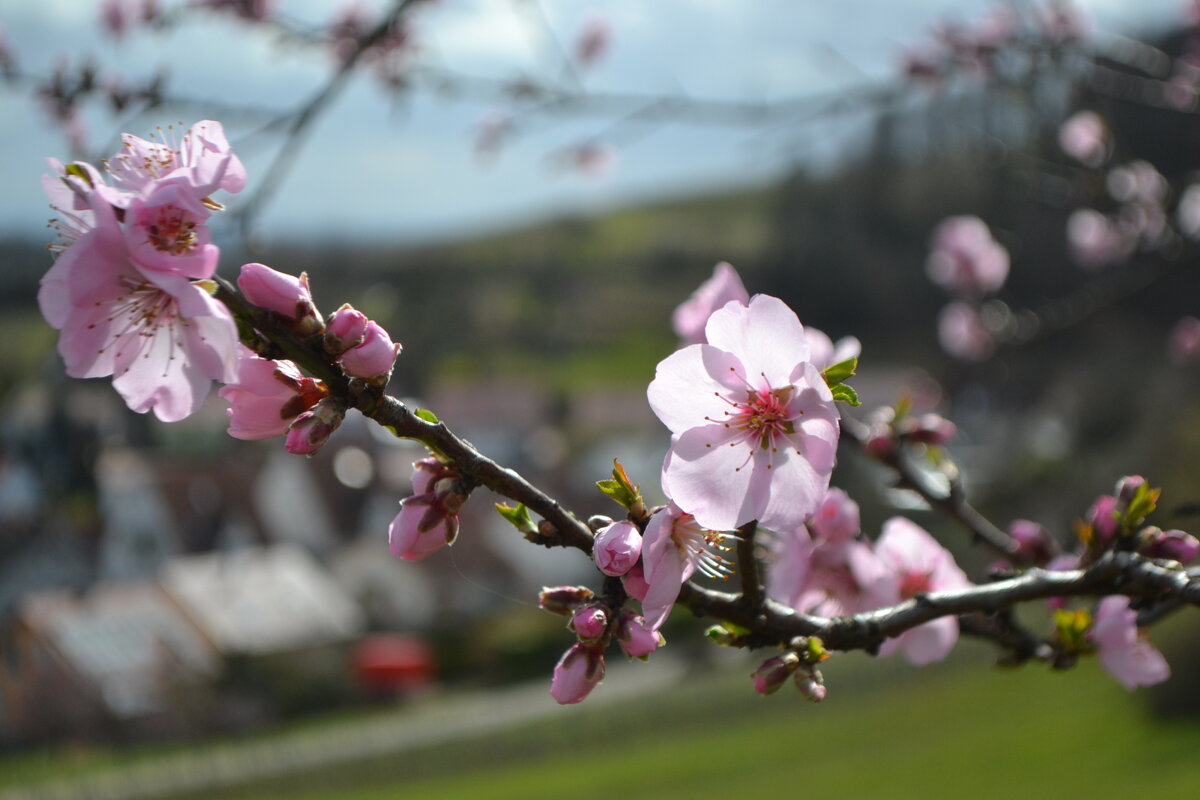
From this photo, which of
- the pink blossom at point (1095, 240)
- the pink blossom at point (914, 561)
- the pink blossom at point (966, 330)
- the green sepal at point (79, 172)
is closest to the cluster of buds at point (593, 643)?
the green sepal at point (79, 172)

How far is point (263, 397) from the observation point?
0.64 meters

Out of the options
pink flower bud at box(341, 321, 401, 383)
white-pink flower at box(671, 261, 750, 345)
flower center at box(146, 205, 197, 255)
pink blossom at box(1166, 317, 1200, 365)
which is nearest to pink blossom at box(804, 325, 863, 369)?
white-pink flower at box(671, 261, 750, 345)

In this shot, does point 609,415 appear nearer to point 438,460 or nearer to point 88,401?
point 88,401

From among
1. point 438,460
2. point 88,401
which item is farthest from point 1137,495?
point 88,401

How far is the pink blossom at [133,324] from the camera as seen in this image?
0.57 m

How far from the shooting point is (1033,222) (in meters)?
18.9

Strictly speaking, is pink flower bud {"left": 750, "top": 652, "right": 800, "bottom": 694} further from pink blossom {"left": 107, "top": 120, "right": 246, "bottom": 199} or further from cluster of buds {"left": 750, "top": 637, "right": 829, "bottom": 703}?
pink blossom {"left": 107, "top": 120, "right": 246, "bottom": 199}

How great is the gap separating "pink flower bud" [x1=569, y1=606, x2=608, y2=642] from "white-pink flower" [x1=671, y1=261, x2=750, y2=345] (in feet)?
1.10

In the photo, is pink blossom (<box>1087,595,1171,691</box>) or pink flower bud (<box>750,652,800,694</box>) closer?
pink flower bud (<box>750,652,800,694</box>)

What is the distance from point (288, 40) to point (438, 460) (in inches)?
71.7

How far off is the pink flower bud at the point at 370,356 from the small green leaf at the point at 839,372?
0.28 m

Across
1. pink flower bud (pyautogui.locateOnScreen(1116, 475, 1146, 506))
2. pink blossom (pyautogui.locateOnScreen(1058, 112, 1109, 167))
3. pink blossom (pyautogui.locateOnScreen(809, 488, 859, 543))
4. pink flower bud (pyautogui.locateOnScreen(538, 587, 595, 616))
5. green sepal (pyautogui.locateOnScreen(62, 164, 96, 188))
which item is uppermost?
green sepal (pyautogui.locateOnScreen(62, 164, 96, 188))

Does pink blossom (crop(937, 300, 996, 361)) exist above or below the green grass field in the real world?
above

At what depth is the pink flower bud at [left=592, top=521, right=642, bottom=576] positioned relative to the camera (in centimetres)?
62
